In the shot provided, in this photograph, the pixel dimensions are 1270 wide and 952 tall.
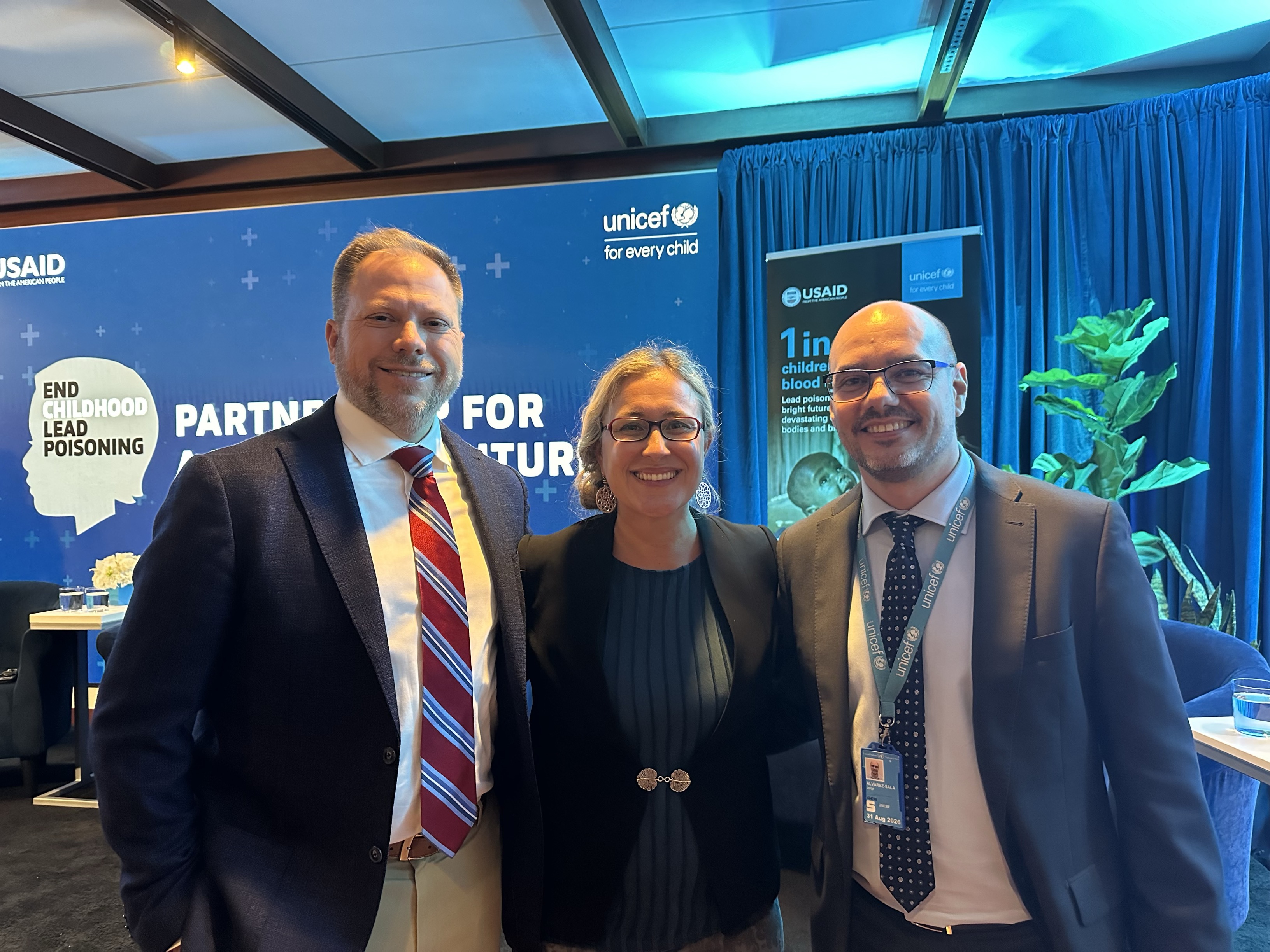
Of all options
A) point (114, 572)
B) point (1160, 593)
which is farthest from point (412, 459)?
point (114, 572)

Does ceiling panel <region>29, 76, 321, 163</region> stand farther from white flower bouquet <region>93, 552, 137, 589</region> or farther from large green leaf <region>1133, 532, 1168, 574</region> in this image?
large green leaf <region>1133, 532, 1168, 574</region>

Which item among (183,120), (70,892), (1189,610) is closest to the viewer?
(70,892)

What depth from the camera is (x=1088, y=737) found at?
1.31 meters

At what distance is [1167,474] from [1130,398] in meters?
0.42

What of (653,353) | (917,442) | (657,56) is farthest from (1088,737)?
(657,56)

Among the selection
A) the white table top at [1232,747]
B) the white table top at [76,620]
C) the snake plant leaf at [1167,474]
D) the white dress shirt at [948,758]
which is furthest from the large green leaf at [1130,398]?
the white table top at [76,620]

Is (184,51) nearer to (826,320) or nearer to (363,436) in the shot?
(363,436)

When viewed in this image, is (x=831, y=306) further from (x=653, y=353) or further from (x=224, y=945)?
(x=224, y=945)

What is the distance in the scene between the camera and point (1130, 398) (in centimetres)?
388

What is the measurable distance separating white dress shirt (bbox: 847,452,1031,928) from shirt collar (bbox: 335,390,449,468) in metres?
0.98

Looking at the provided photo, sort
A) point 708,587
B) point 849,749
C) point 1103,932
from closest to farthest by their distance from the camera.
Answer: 1. point 1103,932
2. point 849,749
3. point 708,587

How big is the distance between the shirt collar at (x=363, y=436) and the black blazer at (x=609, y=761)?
43 cm

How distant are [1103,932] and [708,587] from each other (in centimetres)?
88

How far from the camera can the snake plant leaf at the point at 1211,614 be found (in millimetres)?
3653
